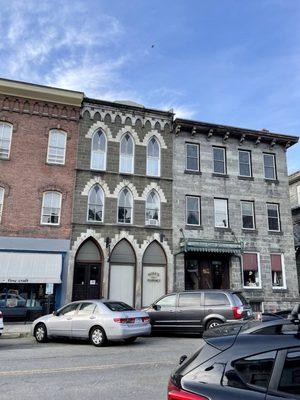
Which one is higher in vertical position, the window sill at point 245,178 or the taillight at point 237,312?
the window sill at point 245,178

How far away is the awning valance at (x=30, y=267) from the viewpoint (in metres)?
18.5

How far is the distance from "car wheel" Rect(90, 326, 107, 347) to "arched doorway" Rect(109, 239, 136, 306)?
799cm

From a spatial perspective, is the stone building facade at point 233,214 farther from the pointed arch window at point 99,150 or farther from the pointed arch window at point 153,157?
the pointed arch window at point 99,150

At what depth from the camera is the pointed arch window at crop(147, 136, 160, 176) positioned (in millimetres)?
22734

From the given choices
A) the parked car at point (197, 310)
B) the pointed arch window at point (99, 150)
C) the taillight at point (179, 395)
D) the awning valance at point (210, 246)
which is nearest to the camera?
the taillight at point (179, 395)

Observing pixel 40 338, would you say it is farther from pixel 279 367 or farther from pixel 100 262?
pixel 279 367

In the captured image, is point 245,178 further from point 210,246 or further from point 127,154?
point 127,154

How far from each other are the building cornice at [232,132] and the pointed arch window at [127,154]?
3.00m

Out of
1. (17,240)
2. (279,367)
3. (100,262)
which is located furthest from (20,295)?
(279,367)

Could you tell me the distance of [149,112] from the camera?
915 inches

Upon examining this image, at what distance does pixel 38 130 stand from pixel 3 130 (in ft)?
6.01

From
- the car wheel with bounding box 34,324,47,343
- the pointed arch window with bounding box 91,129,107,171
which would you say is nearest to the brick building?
the pointed arch window with bounding box 91,129,107,171

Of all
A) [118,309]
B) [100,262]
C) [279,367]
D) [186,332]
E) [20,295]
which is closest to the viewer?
[279,367]

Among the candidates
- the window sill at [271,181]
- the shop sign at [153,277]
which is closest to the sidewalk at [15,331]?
the shop sign at [153,277]
